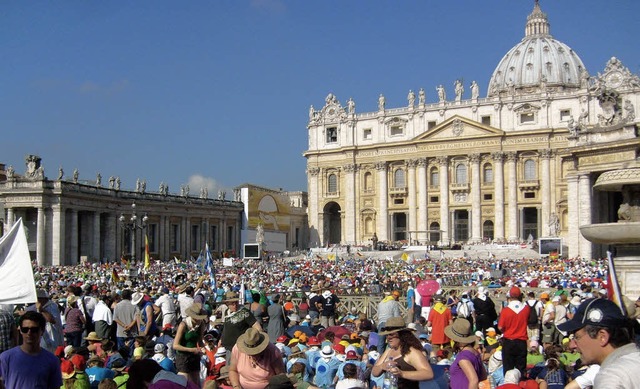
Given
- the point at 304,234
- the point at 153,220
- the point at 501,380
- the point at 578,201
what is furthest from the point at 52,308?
Answer: the point at 304,234

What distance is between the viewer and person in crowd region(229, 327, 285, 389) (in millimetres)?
7043

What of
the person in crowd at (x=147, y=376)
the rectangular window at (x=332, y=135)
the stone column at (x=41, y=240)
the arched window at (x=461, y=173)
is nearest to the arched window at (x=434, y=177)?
the arched window at (x=461, y=173)

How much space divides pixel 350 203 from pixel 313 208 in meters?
5.32

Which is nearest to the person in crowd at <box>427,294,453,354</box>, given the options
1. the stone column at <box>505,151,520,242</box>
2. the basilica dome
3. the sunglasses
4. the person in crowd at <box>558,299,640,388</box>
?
the sunglasses

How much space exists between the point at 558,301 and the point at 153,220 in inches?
2069

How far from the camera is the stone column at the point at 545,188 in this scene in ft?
224

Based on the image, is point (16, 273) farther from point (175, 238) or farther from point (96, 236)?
point (175, 238)

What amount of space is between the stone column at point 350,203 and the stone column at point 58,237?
33.7 m

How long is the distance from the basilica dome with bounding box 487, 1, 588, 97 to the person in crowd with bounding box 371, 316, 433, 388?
3847 inches

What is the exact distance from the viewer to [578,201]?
39812mm

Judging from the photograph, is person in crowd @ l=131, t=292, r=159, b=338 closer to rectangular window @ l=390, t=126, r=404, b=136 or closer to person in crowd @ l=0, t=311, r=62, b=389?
person in crowd @ l=0, t=311, r=62, b=389

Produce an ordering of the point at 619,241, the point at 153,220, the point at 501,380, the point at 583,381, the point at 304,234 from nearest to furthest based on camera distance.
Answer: the point at 583,381
the point at 501,380
the point at 619,241
the point at 153,220
the point at 304,234

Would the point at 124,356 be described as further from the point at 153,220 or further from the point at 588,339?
the point at 153,220

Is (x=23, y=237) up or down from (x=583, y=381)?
up
